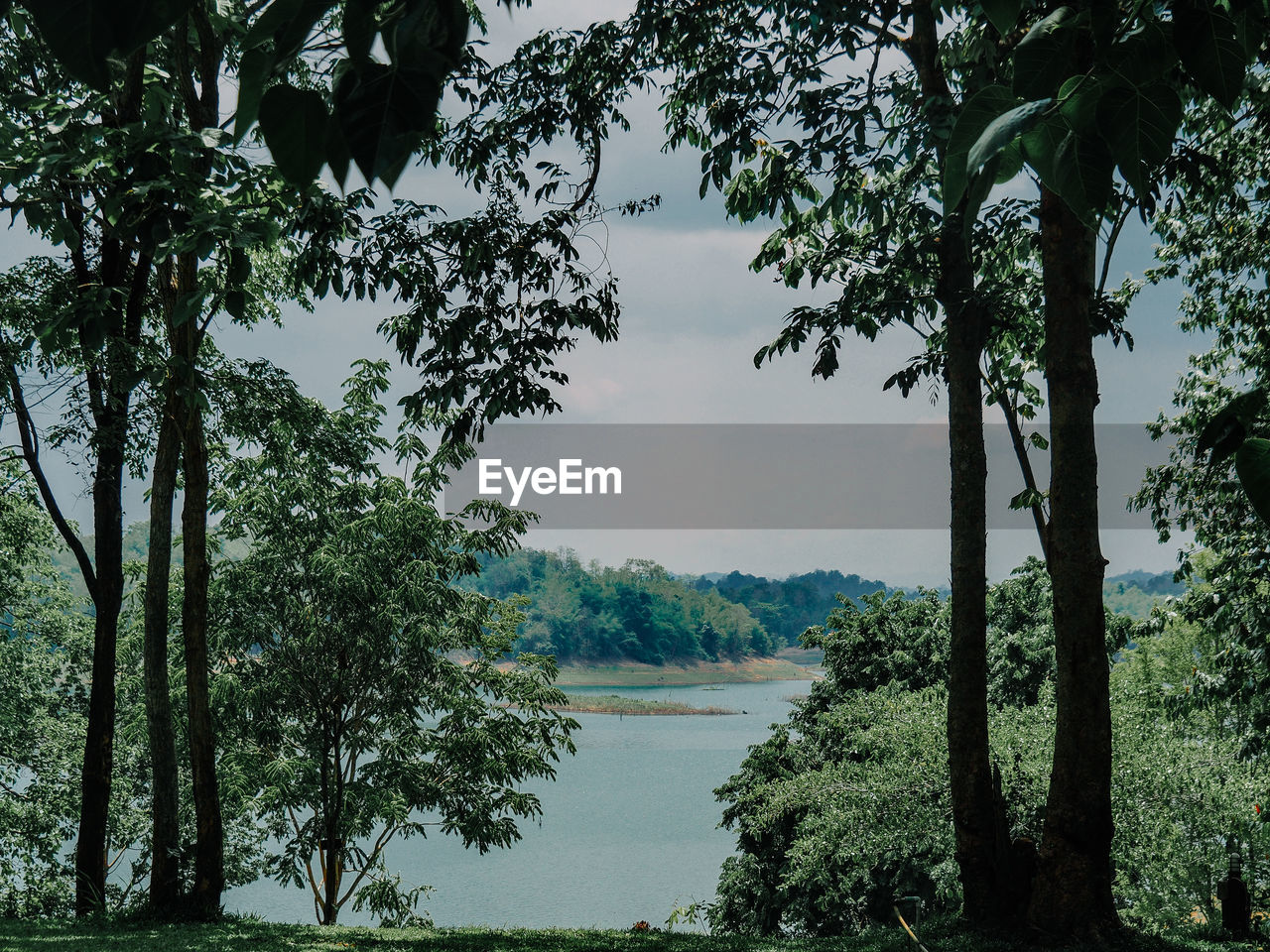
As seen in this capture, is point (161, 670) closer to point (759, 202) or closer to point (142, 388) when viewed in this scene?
point (142, 388)

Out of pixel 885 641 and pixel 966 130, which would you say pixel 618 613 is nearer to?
pixel 885 641

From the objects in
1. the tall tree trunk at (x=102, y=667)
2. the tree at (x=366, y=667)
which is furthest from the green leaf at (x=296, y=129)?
the tree at (x=366, y=667)

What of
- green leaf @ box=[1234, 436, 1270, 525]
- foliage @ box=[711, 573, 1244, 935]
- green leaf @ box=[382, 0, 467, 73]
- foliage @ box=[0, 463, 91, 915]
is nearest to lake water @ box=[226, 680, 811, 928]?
foliage @ box=[711, 573, 1244, 935]

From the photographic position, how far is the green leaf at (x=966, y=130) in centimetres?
70

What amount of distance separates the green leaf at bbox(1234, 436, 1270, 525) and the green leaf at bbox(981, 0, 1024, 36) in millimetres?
386

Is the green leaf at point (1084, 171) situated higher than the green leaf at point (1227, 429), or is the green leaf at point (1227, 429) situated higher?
the green leaf at point (1084, 171)

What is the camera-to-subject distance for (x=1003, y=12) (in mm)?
844

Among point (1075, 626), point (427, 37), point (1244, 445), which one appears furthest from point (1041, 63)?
point (1075, 626)

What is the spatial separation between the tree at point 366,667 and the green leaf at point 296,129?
12.5 metres

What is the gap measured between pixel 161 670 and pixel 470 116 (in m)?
5.06

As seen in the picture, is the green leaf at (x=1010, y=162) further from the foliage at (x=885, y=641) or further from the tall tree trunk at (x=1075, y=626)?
the foliage at (x=885, y=641)

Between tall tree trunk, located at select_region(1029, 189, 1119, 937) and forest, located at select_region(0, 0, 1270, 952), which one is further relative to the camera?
tall tree trunk, located at select_region(1029, 189, 1119, 937)

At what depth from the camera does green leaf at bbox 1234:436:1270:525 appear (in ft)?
2.40

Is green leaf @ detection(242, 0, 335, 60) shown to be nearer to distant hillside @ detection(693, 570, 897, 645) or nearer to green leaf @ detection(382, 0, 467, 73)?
green leaf @ detection(382, 0, 467, 73)
